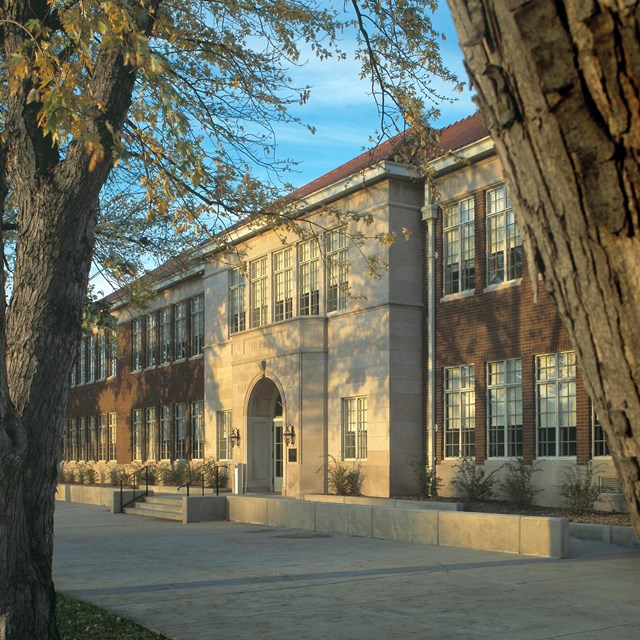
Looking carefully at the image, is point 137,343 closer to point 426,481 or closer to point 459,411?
point 459,411

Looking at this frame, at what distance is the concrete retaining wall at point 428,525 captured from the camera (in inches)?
568

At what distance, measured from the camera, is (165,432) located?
39156 mm

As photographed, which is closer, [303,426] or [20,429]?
[20,429]

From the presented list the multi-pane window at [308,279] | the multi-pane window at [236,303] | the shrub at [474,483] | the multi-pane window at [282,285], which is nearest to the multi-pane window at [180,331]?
the multi-pane window at [236,303]

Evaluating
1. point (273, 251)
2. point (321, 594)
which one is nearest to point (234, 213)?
point (321, 594)

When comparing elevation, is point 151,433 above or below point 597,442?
below

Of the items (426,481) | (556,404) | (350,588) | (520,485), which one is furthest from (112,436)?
(350,588)

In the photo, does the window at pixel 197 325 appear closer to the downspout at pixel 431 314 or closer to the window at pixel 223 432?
the window at pixel 223 432

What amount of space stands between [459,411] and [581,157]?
887 inches

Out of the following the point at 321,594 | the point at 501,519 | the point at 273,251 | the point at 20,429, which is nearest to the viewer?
the point at 20,429

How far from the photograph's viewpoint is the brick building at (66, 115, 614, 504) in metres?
21.8

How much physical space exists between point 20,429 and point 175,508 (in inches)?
712

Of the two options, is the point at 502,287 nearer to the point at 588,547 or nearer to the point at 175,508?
the point at 588,547

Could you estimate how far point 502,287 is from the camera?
22719mm
